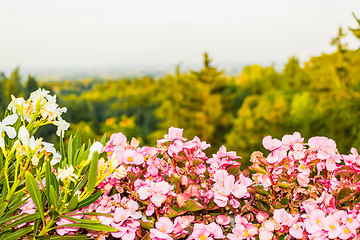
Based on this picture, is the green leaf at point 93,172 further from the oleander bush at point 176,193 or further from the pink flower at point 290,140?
the pink flower at point 290,140

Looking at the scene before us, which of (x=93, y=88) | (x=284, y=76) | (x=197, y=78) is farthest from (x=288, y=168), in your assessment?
(x=93, y=88)

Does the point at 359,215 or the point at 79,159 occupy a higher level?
the point at 79,159

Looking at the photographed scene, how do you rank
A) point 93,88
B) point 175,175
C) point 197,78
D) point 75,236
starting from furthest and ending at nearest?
1. point 93,88
2. point 197,78
3. point 175,175
4. point 75,236

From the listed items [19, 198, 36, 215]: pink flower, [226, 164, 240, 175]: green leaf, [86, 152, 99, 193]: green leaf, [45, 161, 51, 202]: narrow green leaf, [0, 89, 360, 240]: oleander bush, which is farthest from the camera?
[226, 164, 240, 175]: green leaf

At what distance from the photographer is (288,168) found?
7.26ft

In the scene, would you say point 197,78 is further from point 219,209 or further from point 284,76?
point 219,209

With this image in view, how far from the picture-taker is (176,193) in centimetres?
214

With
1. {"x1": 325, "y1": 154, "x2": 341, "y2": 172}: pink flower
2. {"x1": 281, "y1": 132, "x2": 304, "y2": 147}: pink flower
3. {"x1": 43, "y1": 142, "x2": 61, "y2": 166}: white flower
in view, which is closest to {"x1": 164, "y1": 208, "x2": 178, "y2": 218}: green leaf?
{"x1": 43, "y1": 142, "x2": 61, "y2": 166}: white flower

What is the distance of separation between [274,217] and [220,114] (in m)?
35.6

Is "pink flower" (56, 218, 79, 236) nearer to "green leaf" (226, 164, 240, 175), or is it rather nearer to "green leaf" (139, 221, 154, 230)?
"green leaf" (139, 221, 154, 230)

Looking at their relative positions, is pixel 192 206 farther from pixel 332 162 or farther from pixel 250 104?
pixel 250 104

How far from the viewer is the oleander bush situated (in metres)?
1.99

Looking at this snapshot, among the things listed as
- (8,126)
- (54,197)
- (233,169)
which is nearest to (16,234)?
(54,197)

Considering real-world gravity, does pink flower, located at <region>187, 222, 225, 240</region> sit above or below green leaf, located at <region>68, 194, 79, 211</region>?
below
